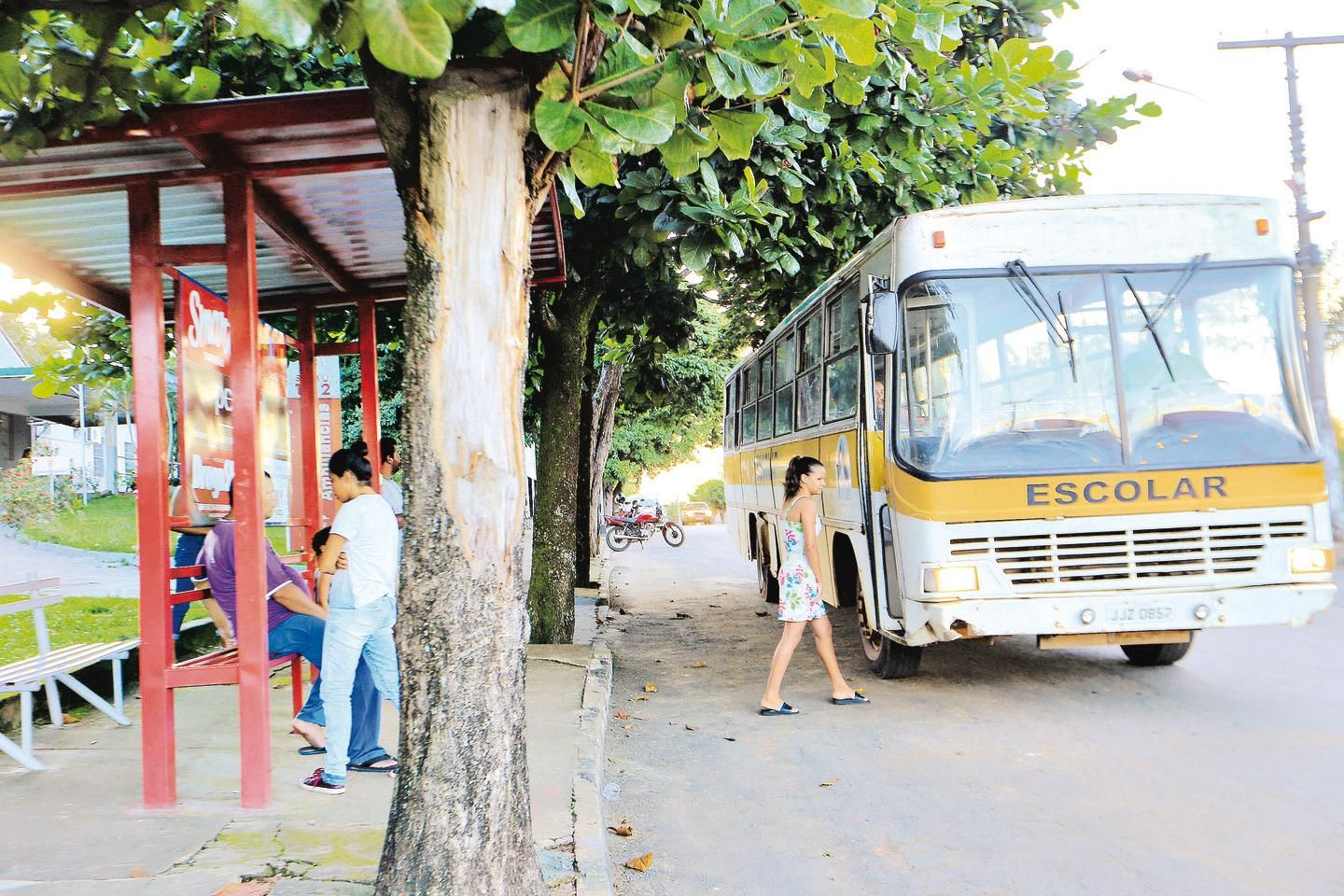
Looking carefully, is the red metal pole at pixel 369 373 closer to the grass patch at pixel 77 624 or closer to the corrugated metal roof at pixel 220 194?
the corrugated metal roof at pixel 220 194

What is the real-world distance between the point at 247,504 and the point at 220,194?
5.59 ft

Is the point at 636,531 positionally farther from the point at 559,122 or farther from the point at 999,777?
the point at 559,122

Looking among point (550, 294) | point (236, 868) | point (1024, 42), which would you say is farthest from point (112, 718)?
point (1024, 42)

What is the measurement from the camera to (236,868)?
419 cm

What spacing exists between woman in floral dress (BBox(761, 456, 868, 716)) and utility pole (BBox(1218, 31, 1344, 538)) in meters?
Result: 11.1

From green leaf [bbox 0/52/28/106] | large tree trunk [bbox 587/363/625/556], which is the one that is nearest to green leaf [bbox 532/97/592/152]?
green leaf [bbox 0/52/28/106]

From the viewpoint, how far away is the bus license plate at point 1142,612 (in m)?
6.71

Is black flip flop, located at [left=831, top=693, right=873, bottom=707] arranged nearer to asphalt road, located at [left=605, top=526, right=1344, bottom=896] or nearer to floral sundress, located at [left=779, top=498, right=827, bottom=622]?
asphalt road, located at [left=605, top=526, right=1344, bottom=896]

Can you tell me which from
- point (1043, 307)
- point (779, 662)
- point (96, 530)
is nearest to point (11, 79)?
point (779, 662)

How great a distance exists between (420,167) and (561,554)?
22.9ft

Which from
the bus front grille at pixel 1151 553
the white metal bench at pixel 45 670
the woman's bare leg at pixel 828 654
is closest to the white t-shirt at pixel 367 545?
the white metal bench at pixel 45 670

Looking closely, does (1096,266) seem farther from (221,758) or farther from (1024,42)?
(221,758)

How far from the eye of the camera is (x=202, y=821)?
4898 mm

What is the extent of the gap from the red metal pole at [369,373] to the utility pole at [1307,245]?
13.3 meters
